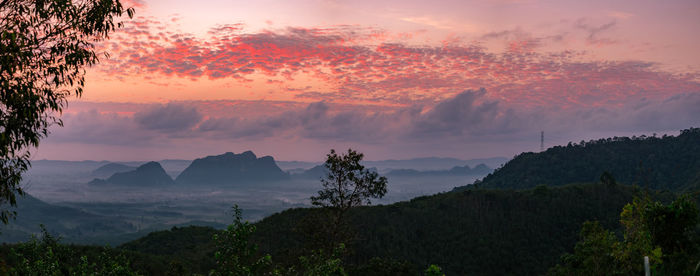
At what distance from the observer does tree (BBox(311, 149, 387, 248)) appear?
97.3ft

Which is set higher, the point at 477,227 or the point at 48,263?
the point at 48,263

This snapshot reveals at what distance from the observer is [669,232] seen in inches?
805

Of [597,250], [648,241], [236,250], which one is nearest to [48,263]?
[236,250]

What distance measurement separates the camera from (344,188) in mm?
30266

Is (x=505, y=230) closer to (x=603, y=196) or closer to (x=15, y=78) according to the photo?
(x=603, y=196)

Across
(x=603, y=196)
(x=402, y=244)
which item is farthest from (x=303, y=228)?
(x=603, y=196)

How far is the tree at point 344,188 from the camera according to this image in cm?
2967

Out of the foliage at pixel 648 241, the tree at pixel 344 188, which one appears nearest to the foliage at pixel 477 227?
the tree at pixel 344 188

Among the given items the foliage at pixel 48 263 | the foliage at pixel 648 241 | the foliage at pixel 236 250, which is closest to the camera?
the foliage at pixel 236 250

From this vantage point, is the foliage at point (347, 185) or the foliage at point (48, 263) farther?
the foliage at point (347, 185)

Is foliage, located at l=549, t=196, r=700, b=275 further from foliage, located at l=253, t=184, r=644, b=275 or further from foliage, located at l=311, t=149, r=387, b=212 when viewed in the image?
foliage, located at l=253, t=184, r=644, b=275

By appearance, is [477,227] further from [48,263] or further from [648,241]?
[48,263]

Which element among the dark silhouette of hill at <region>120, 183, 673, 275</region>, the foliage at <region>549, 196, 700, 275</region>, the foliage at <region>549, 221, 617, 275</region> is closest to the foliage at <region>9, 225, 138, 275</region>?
the foliage at <region>549, 196, 700, 275</region>

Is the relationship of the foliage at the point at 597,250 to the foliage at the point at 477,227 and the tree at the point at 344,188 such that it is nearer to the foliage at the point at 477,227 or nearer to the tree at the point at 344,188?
the tree at the point at 344,188
